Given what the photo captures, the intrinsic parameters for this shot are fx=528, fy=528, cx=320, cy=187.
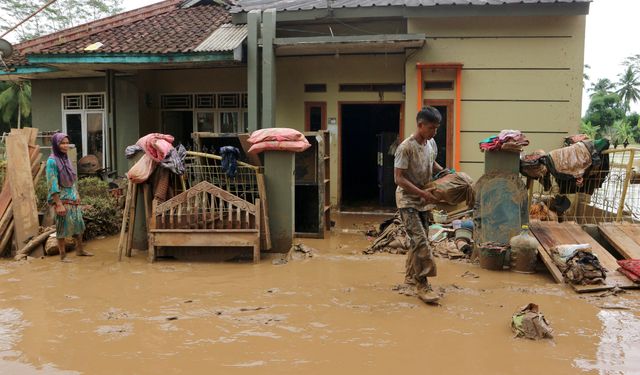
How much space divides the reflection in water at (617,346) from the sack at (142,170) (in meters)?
5.65

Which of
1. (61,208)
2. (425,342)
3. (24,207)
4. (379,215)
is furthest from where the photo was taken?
(379,215)

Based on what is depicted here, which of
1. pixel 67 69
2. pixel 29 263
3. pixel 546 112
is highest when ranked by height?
pixel 67 69

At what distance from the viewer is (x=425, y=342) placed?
4223mm

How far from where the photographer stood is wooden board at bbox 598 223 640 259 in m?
6.51

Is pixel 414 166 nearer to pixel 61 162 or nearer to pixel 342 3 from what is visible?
pixel 61 162

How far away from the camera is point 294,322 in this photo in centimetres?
470

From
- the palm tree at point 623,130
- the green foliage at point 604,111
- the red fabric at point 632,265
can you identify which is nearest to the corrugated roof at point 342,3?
the red fabric at point 632,265

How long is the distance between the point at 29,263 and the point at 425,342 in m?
5.65

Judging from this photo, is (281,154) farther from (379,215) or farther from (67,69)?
(67,69)

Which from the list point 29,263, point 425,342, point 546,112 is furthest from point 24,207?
point 546,112

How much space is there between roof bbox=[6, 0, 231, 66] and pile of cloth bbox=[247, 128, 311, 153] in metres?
3.96

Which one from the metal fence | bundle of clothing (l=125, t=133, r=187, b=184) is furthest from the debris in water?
bundle of clothing (l=125, t=133, r=187, b=184)

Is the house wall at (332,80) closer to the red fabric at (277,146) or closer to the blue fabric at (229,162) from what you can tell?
the red fabric at (277,146)

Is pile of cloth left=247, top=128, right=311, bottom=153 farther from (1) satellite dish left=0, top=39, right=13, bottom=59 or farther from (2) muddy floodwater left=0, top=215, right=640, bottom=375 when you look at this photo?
(1) satellite dish left=0, top=39, right=13, bottom=59
